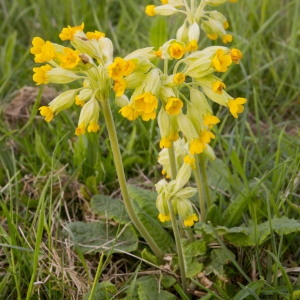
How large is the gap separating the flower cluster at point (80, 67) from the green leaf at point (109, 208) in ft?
2.57

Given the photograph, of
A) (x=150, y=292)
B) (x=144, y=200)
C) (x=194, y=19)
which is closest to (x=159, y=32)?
(x=194, y=19)

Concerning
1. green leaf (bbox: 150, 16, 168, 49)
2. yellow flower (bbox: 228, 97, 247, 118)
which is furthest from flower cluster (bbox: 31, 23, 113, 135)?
green leaf (bbox: 150, 16, 168, 49)

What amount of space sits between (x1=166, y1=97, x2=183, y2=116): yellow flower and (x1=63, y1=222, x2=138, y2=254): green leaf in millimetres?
921

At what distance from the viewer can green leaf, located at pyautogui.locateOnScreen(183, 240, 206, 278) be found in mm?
2357

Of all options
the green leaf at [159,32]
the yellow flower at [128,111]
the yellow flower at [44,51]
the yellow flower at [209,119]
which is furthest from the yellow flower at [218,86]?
the green leaf at [159,32]

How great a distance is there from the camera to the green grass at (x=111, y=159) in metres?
2.33

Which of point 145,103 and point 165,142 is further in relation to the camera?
point 165,142

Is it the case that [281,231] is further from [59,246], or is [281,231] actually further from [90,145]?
[90,145]

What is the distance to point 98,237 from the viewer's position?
265cm

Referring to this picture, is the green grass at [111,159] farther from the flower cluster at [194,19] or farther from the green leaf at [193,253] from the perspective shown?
the flower cluster at [194,19]

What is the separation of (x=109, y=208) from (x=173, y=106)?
104 cm

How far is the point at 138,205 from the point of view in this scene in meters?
2.67

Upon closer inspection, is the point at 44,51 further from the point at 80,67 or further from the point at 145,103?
the point at 145,103

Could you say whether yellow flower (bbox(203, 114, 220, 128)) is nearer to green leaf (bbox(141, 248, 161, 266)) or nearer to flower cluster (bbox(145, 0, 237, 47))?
flower cluster (bbox(145, 0, 237, 47))
